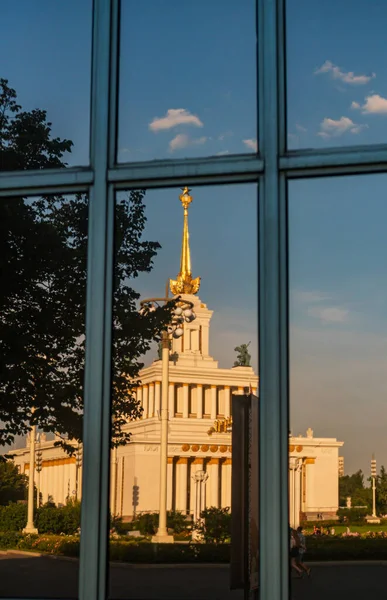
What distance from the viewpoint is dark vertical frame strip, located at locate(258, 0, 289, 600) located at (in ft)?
8.57

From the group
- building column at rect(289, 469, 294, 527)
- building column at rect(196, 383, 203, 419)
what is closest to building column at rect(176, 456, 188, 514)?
building column at rect(196, 383, 203, 419)

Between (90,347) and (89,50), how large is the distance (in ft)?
4.55

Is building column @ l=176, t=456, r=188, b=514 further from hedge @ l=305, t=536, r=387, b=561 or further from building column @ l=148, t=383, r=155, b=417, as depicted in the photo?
hedge @ l=305, t=536, r=387, b=561

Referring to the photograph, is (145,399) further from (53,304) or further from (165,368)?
(53,304)

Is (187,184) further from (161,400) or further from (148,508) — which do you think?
(148,508)

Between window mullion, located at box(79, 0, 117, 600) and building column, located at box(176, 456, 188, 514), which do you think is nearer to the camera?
window mullion, located at box(79, 0, 117, 600)

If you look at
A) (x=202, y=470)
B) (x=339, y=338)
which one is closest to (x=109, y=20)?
(x=339, y=338)

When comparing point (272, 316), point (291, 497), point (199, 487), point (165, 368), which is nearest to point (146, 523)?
point (199, 487)

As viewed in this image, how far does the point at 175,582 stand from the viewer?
2873 mm

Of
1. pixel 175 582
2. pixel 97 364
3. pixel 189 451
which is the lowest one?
pixel 175 582

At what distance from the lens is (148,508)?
118 inches

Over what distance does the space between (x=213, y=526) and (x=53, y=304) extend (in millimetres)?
1186

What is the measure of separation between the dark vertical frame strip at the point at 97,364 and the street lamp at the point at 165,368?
31cm

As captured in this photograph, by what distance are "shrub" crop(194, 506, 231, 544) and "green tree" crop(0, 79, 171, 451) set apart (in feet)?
1.64
